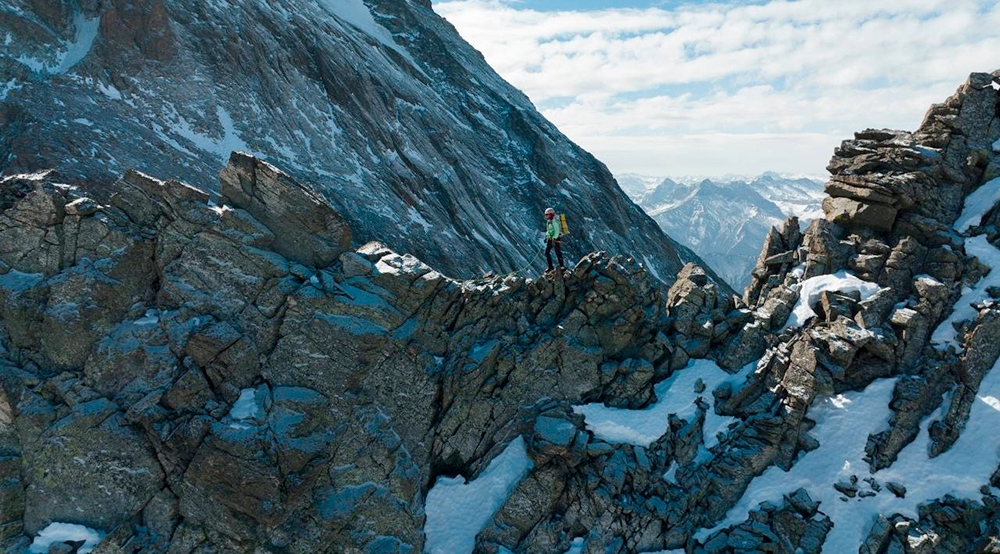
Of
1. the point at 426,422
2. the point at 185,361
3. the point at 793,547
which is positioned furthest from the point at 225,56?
the point at 793,547

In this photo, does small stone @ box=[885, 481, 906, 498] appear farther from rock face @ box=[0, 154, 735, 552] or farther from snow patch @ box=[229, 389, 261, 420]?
snow patch @ box=[229, 389, 261, 420]

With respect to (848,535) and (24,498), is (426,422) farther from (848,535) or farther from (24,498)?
(848,535)

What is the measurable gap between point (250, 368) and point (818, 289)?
25074 millimetres

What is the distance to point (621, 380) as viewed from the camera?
26.0m

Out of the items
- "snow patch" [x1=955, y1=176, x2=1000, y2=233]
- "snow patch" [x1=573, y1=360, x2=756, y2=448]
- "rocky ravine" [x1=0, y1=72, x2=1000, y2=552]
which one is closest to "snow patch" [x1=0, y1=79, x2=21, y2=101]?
"rocky ravine" [x1=0, y1=72, x2=1000, y2=552]

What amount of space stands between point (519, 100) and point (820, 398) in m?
95.5

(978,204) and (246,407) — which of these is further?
(978,204)

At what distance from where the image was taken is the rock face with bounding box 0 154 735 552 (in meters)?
20.7

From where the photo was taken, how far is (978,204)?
89.1 ft

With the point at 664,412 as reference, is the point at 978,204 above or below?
above

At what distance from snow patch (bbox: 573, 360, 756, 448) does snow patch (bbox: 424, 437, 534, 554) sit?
3537 millimetres

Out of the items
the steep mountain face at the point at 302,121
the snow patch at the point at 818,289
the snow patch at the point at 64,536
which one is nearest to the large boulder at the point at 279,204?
the snow patch at the point at 64,536

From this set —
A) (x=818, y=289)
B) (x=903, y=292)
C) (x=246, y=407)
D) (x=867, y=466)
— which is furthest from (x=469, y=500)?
(x=903, y=292)

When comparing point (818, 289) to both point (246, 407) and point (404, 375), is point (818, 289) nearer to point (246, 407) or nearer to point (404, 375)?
point (404, 375)
